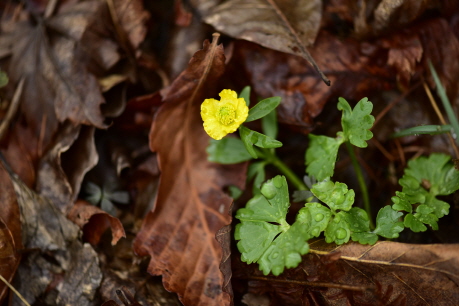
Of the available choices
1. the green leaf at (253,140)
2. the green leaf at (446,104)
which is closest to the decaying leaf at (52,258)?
the green leaf at (253,140)

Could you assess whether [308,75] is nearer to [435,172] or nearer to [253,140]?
[253,140]

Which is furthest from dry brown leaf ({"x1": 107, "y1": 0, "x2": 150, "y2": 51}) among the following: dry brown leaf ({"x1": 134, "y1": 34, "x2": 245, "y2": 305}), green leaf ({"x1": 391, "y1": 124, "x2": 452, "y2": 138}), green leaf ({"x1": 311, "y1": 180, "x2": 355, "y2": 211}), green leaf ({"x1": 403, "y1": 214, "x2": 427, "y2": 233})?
green leaf ({"x1": 403, "y1": 214, "x2": 427, "y2": 233})

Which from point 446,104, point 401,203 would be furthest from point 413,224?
point 446,104

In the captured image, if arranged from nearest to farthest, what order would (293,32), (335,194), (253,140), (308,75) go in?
1. (335,194)
2. (253,140)
3. (293,32)
4. (308,75)

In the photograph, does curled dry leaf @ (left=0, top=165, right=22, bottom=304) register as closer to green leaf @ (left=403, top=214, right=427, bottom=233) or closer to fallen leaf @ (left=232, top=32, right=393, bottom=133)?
fallen leaf @ (left=232, top=32, right=393, bottom=133)

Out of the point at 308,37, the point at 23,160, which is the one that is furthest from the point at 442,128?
the point at 23,160

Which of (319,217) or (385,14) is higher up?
(385,14)

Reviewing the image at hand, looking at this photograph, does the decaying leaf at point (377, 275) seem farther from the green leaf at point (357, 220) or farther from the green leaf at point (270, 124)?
the green leaf at point (270, 124)
